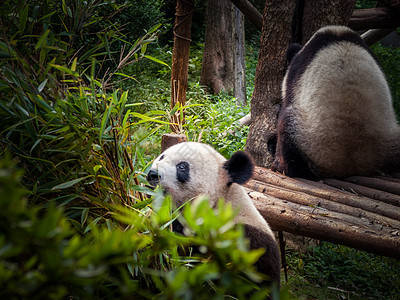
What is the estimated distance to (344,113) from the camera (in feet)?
9.54

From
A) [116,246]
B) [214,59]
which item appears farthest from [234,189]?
[214,59]

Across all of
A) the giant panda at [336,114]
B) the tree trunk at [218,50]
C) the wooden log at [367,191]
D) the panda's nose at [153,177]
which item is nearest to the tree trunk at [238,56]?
the tree trunk at [218,50]

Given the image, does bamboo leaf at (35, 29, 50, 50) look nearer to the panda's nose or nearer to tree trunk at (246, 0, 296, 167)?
the panda's nose

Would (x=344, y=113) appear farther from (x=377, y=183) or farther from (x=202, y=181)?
(x=202, y=181)

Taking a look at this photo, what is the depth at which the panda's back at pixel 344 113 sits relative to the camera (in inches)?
115

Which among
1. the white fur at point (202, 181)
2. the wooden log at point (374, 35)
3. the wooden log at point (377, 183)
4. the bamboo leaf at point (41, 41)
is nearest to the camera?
the bamboo leaf at point (41, 41)

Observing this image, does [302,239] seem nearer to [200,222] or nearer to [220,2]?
[200,222]

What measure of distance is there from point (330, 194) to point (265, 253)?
3.27 ft

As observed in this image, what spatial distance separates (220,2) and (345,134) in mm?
5141

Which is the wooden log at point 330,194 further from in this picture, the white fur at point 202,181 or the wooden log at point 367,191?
the white fur at point 202,181

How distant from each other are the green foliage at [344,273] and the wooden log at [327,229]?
2.83 feet

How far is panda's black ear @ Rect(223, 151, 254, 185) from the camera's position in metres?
1.86

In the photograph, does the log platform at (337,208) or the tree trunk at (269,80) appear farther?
the tree trunk at (269,80)

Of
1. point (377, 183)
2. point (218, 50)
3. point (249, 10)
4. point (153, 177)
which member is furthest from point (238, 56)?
point (153, 177)
